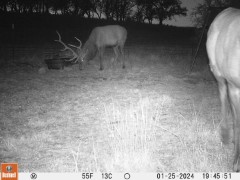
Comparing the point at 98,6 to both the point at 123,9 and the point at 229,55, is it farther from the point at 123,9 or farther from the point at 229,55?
the point at 229,55

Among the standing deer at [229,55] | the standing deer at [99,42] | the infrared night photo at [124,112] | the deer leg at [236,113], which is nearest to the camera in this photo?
the standing deer at [229,55]

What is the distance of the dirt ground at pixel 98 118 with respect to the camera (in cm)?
354

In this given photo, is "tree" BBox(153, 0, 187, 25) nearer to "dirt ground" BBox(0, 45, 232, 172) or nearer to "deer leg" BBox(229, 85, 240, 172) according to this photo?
"dirt ground" BBox(0, 45, 232, 172)

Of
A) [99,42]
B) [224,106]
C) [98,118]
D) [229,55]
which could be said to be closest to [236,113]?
[229,55]

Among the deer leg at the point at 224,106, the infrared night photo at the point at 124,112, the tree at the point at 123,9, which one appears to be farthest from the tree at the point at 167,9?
the deer leg at the point at 224,106

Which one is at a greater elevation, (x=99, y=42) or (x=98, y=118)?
(x=99, y=42)

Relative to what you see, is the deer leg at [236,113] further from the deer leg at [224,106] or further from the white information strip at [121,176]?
the deer leg at [224,106]

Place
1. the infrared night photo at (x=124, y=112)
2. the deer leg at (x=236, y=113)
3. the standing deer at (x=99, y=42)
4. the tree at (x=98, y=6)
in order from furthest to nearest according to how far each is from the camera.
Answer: the tree at (x=98, y=6), the standing deer at (x=99, y=42), the infrared night photo at (x=124, y=112), the deer leg at (x=236, y=113)

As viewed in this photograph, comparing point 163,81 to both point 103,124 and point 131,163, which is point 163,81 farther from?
point 131,163

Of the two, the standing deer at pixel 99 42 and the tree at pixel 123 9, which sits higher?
the tree at pixel 123 9

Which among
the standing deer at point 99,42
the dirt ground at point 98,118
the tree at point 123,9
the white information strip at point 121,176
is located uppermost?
the tree at point 123,9

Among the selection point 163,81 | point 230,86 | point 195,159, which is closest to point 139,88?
point 163,81

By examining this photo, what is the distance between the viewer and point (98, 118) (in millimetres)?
5418

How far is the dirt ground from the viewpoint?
139 inches
